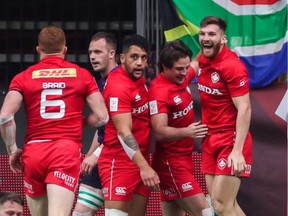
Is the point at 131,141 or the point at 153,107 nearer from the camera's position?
the point at 131,141

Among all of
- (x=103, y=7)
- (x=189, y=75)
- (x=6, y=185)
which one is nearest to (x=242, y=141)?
(x=189, y=75)

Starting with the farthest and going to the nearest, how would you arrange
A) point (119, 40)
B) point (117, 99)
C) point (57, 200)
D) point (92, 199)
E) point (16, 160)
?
1. point (119, 40)
2. point (92, 199)
3. point (117, 99)
4. point (16, 160)
5. point (57, 200)

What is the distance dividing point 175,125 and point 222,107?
0.45 metres

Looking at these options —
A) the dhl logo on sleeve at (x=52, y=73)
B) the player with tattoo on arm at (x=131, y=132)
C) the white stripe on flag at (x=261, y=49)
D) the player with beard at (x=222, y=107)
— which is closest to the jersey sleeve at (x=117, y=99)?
the player with tattoo on arm at (x=131, y=132)

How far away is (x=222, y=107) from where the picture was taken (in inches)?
371

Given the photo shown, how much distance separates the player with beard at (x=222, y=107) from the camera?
9.27 metres

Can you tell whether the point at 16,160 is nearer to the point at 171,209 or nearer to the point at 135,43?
the point at 135,43

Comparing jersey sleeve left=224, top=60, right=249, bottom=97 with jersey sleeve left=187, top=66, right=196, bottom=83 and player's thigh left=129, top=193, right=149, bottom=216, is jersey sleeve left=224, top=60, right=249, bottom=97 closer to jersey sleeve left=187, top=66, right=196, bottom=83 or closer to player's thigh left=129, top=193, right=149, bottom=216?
jersey sleeve left=187, top=66, right=196, bottom=83

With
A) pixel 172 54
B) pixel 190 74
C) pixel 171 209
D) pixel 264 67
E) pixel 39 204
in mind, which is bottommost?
pixel 171 209

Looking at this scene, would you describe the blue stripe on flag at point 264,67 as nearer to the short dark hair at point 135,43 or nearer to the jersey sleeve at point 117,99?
the short dark hair at point 135,43

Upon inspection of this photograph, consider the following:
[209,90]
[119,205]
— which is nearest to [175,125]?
[209,90]

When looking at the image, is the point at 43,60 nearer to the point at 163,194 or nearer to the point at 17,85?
the point at 17,85

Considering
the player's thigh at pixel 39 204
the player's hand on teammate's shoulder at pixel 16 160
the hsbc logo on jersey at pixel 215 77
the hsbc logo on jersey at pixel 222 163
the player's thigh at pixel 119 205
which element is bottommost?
the player's thigh at pixel 119 205

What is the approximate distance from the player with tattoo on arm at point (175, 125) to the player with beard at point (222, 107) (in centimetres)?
15
